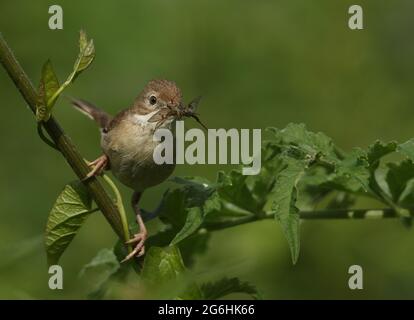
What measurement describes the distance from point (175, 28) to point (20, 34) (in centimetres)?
142

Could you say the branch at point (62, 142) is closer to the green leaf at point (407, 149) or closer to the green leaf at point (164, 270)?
the green leaf at point (164, 270)

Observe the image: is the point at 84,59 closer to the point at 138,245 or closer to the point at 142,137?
the point at 138,245

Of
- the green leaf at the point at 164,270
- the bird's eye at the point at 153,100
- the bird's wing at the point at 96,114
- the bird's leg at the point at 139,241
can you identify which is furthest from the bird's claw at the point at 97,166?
the bird's wing at the point at 96,114

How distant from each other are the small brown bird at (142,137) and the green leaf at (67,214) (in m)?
1.12

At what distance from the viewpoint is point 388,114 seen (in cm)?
670

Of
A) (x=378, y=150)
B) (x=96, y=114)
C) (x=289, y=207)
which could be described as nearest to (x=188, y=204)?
(x=289, y=207)

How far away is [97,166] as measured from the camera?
352 cm

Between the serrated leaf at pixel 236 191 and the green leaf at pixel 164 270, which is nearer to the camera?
the green leaf at pixel 164 270

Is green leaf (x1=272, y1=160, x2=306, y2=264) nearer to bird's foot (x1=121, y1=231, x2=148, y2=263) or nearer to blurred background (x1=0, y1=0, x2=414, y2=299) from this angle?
bird's foot (x1=121, y1=231, x2=148, y2=263)

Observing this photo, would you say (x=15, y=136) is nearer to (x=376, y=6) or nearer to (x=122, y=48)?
(x=122, y=48)

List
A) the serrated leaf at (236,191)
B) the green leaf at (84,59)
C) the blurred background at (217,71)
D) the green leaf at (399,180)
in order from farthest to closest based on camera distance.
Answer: the blurred background at (217,71), the green leaf at (399,180), the serrated leaf at (236,191), the green leaf at (84,59)

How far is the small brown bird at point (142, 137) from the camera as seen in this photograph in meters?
4.23

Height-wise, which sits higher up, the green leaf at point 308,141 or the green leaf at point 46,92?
the green leaf at point 46,92

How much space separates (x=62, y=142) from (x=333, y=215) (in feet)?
4.11
